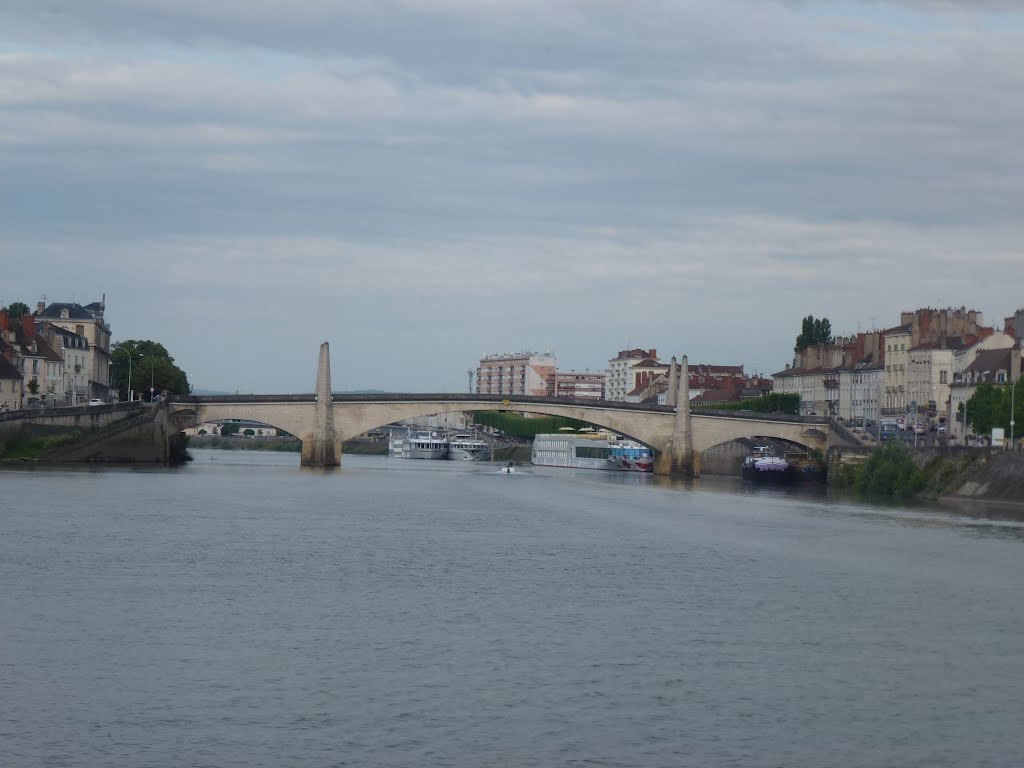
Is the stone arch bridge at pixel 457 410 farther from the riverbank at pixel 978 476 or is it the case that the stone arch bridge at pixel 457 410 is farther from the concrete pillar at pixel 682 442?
the riverbank at pixel 978 476

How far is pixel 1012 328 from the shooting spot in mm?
128750

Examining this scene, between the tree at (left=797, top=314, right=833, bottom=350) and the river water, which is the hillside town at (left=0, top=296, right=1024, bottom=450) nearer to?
the tree at (left=797, top=314, right=833, bottom=350)

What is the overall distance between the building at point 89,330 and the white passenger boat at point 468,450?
47.8m

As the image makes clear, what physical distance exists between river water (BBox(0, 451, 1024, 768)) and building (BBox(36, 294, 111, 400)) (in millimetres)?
77979

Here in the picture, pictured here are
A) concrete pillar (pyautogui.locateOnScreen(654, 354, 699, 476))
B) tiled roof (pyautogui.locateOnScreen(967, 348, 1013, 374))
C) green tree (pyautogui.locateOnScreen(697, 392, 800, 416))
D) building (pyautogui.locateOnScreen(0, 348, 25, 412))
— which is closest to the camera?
building (pyautogui.locateOnScreen(0, 348, 25, 412))

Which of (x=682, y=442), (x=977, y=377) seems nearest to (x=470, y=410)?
(x=682, y=442)

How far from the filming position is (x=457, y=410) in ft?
360

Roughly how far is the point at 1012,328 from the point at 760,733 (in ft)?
373

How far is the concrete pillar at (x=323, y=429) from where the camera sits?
107 meters

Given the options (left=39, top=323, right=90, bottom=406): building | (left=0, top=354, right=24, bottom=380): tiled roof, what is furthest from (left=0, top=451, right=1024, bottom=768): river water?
(left=39, top=323, right=90, bottom=406): building

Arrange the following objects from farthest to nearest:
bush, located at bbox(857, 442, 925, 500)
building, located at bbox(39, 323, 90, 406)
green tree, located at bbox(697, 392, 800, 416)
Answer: green tree, located at bbox(697, 392, 800, 416), building, located at bbox(39, 323, 90, 406), bush, located at bbox(857, 442, 925, 500)

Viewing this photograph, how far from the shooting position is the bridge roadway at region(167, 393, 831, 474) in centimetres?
10712

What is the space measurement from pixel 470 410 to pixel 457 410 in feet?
2.88

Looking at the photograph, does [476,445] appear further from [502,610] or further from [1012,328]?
[502,610]
